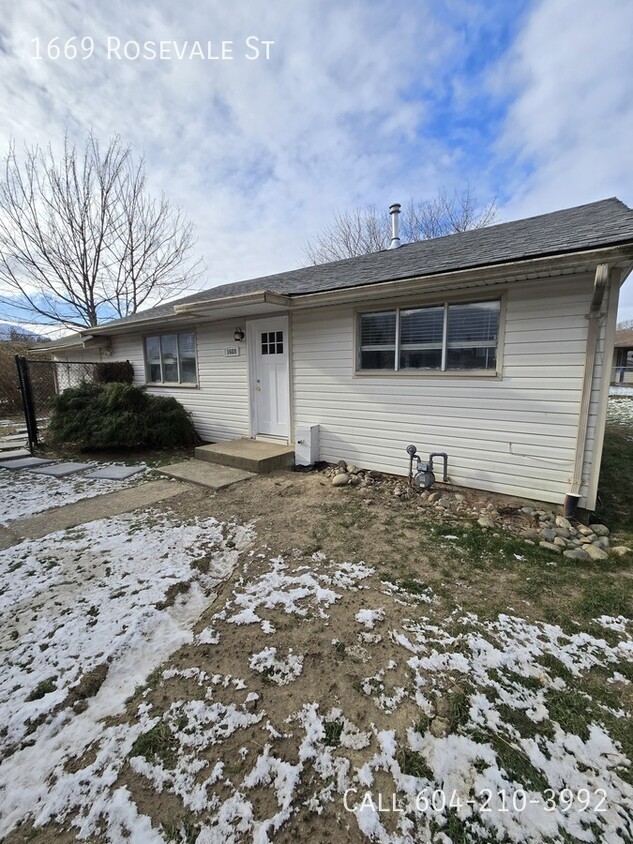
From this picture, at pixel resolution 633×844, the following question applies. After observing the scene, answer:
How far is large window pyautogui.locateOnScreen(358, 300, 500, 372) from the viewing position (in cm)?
429

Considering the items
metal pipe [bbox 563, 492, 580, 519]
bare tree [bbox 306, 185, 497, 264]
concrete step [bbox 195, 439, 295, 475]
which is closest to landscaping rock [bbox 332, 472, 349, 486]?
concrete step [bbox 195, 439, 295, 475]

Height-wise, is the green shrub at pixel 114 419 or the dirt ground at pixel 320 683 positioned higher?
the green shrub at pixel 114 419

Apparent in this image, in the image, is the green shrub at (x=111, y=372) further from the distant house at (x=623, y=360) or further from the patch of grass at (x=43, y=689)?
the distant house at (x=623, y=360)

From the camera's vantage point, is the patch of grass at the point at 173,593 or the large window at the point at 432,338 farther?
the large window at the point at 432,338

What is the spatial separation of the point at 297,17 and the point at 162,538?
7427mm

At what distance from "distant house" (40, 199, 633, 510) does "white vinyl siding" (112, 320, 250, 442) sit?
3.2 inches

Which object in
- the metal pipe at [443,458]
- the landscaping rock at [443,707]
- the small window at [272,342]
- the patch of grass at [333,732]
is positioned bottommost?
the landscaping rock at [443,707]

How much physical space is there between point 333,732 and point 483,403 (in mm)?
3758

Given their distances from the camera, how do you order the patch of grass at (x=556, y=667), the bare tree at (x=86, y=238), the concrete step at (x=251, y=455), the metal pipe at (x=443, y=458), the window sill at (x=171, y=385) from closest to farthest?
the patch of grass at (x=556, y=667) < the metal pipe at (x=443, y=458) < the concrete step at (x=251, y=455) < the window sill at (x=171, y=385) < the bare tree at (x=86, y=238)

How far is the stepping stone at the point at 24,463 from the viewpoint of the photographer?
6.05 meters

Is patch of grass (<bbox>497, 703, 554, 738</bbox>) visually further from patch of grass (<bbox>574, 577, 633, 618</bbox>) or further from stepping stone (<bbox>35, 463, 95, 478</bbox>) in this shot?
stepping stone (<bbox>35, 463, 95, 478</bbox>)

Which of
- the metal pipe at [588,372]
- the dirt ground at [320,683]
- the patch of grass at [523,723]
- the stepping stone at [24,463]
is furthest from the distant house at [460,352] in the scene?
the stepping stone at [24,463]

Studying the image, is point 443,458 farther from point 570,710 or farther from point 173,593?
point 173,593

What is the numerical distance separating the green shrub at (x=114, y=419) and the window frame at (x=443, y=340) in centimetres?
420
